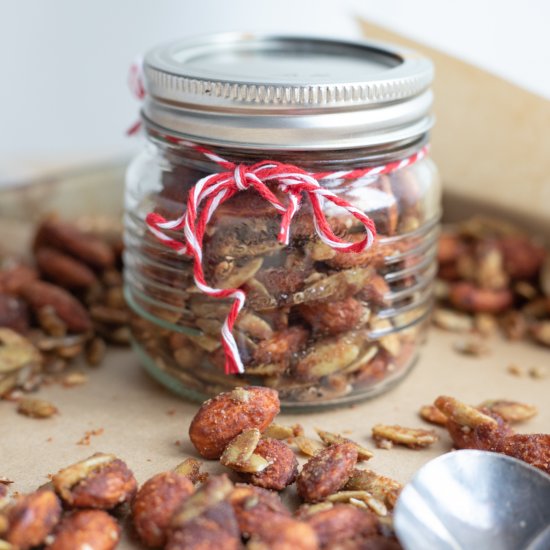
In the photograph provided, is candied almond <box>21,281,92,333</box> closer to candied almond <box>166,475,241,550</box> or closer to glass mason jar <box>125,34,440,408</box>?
glass mason jar <box>125,34,440,408</box>

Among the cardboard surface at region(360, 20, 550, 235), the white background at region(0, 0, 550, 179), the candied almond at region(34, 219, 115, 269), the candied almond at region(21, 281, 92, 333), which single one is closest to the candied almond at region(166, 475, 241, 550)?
the candied almond at region(21, 281, 92, 333)

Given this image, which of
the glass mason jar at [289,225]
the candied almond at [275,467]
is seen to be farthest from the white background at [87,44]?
the candied almond at [275,467]

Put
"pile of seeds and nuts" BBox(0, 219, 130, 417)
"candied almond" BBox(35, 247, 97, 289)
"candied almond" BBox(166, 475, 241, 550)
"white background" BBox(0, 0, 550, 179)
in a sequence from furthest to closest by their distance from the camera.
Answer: "white background" BBox(0, 0, 550, 179) → "candied almond" BBox(35, 247, 97, 289) → "pile of seeds and nuts" BBox(0, 219, 130, 417) → "candied almond" BBox(166, 475, 241, 550)

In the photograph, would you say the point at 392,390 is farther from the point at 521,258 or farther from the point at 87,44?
the point at 87,44

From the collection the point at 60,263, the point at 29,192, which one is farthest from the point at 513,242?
the point at 29,192

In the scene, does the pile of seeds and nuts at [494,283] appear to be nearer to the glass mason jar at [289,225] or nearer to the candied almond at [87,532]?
the glass mason jar at [289,225]

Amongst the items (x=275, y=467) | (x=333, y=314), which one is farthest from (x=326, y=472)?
(x=333, y=314)

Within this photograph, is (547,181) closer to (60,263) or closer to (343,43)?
(343,43)
